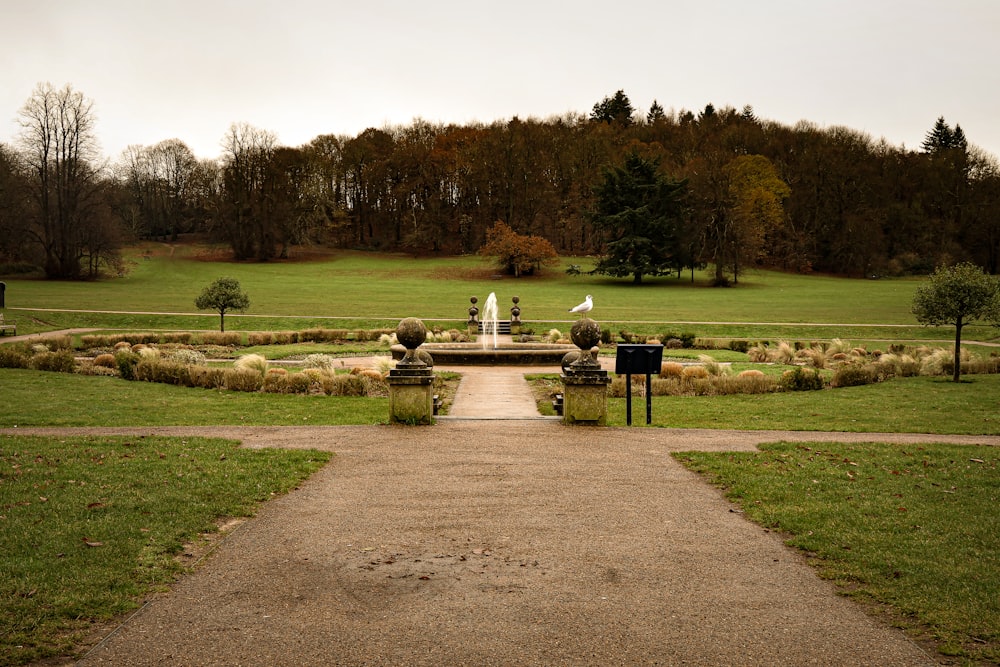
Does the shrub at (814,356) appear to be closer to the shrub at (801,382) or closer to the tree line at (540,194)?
the shrub at (801,382)

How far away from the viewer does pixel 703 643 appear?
4871mm

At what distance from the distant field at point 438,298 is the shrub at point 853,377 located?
1370 centimetres

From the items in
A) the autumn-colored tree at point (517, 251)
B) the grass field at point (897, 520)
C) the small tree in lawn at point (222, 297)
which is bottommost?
the grass field at point (897, 520)

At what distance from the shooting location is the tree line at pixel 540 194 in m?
60.8

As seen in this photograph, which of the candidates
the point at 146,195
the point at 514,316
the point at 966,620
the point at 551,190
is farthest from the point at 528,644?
the point at 146,195

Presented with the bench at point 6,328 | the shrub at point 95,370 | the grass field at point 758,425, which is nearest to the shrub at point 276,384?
the grass field at point 758,425

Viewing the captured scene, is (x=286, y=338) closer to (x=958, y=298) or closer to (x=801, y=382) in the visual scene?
(x=801, y=382)

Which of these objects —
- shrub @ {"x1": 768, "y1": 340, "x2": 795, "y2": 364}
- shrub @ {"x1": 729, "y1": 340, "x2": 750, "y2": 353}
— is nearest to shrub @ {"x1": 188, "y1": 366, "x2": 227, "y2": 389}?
shrub @ {"x1": 768, "y1": 340, "x2": 795, "y2": 364}

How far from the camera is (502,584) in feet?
19.1

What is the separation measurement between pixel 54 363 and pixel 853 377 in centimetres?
2263

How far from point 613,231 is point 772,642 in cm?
6375

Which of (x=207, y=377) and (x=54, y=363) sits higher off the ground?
(x=54, y=363)

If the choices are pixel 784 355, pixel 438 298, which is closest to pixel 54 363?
pixel 784 355

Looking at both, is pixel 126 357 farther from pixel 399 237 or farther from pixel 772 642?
pixel 399 237
